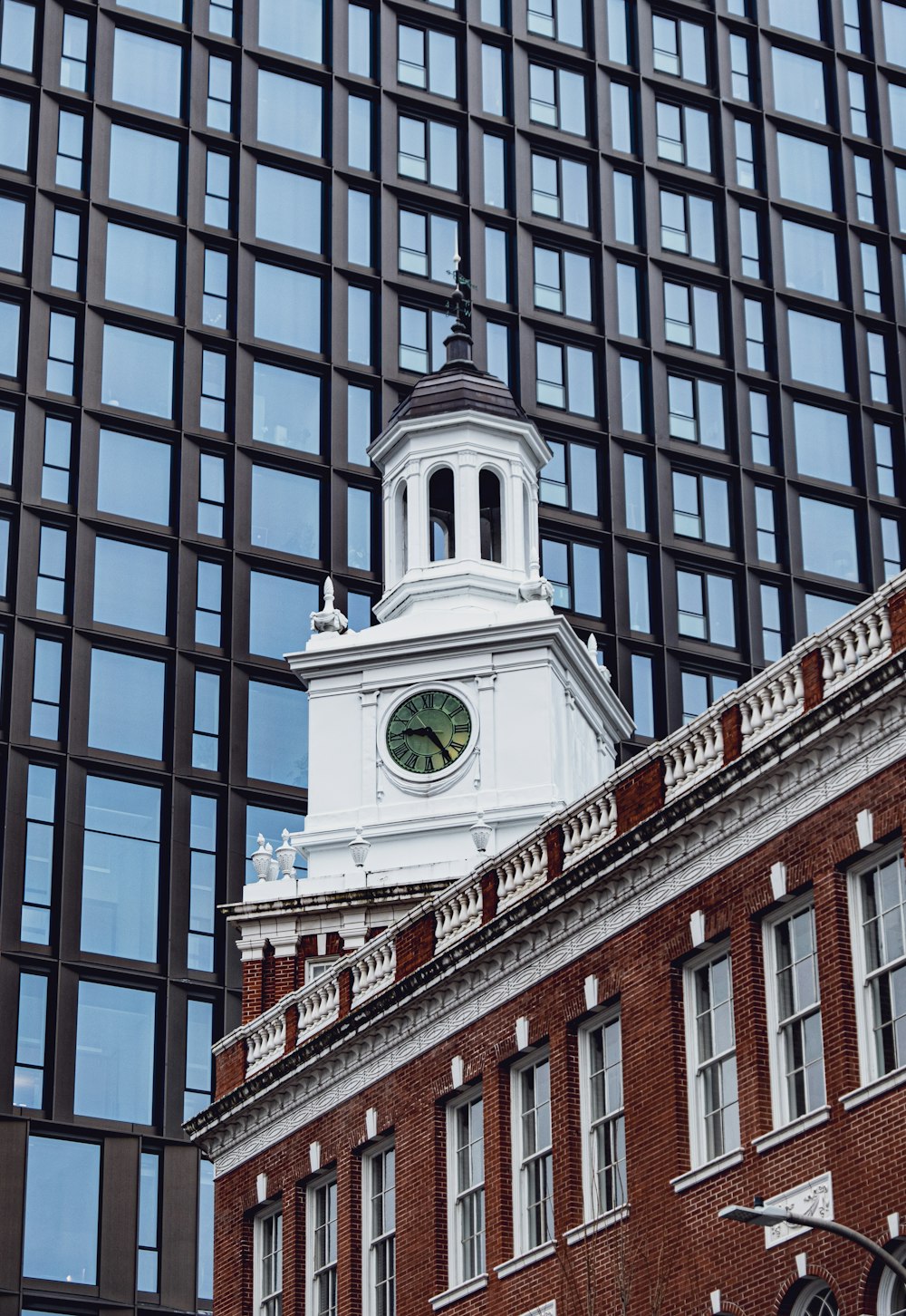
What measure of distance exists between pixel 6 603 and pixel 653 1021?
4942cm

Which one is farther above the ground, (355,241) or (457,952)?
(355,241)

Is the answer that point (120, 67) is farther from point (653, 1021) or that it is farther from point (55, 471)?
point (653, 1021)

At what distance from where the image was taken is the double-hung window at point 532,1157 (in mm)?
42562

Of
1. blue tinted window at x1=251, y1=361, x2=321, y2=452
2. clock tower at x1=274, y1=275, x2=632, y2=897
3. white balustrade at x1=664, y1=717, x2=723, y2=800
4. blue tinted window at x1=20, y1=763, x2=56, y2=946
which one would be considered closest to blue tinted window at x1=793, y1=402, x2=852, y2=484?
blue tinted window at x1=251, y1=361, x2=321, y2=452

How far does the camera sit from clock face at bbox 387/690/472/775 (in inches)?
2391

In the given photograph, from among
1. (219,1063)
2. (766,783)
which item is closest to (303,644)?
(219,1063)

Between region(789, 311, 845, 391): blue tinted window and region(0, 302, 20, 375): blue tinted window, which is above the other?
region(789, 311, 845, 391): blue tinted window

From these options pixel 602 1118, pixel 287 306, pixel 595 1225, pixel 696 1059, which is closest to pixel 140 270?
pixel 287 306

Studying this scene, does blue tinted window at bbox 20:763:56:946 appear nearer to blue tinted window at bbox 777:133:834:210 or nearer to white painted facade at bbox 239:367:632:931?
white painted facade at bbox 239:367:632:931

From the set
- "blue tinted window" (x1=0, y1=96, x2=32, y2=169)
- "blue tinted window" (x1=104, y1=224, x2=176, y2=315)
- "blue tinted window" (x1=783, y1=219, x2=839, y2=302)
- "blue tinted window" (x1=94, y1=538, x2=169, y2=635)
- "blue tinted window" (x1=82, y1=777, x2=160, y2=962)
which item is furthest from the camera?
"blue tinted window" (x1=783, y1=219, x2=839, y2=302)

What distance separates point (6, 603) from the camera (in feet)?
286

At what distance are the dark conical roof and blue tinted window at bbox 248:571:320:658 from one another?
79.4 ft

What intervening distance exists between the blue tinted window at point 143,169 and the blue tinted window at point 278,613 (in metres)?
12.6

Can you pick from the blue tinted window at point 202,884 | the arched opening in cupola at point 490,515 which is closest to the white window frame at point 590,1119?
the arched opening in cupola at point 490,515
